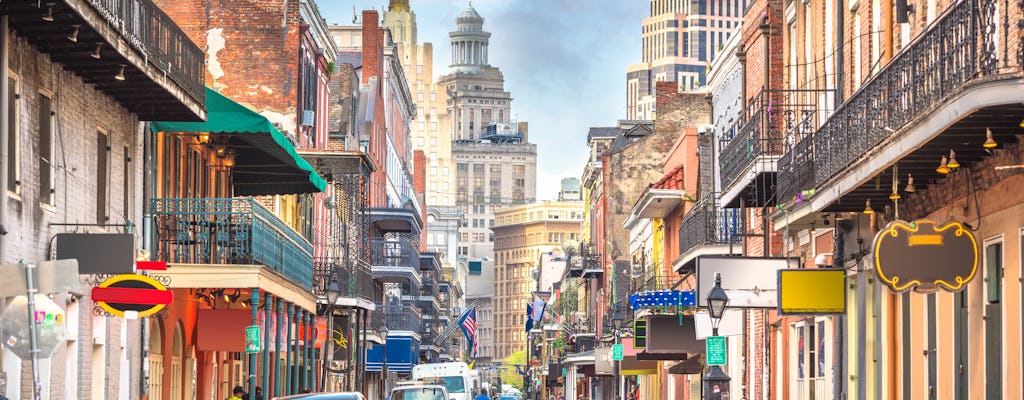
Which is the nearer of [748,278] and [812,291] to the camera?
[812,291]

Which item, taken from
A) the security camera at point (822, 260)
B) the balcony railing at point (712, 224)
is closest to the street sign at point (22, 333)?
the security camera at point (822, 260)

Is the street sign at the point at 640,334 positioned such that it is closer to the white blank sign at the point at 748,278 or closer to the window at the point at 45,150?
→ the white blank sign at the point at 748,278

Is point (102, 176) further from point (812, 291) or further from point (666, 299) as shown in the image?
point (666, 299)

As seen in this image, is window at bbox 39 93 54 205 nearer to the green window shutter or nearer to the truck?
the green window shutter

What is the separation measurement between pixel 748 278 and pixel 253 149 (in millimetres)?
11012

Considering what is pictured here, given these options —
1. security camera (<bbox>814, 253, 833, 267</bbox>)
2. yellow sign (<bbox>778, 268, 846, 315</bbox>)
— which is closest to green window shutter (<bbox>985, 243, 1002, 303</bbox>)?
yellow sign (<bbox>778, 268, 846, 315</bbox>)

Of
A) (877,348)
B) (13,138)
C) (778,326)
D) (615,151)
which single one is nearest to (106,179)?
(13,138)

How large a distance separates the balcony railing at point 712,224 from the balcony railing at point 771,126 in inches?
360

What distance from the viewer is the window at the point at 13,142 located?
54.8 feet

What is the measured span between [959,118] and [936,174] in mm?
4258

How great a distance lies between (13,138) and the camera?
16.8 metres

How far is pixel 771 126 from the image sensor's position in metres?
22.7

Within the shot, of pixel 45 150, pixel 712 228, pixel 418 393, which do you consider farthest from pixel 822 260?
pixel 418 393

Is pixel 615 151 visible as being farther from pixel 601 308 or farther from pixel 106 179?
pixel 106 179
